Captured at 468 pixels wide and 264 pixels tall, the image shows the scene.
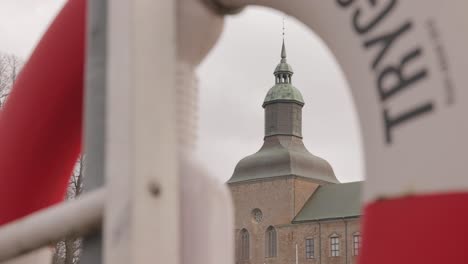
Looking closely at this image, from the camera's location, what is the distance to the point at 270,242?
138 feet

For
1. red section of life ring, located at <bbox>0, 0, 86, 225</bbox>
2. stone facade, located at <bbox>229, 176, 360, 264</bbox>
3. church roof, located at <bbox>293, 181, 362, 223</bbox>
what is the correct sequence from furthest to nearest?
church roof, located at <bbox>293, 181, 362, 223</bbox>, stone facade, located at <bbox>229, 176, 360, 264</bbox>, red section of life ring, located at <bbox>0, 0, 86, 225</bbox>

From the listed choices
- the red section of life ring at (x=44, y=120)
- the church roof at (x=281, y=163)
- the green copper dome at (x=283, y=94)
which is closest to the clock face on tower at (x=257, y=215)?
the church roof at (x=281, y=163)

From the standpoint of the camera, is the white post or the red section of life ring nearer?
the white post

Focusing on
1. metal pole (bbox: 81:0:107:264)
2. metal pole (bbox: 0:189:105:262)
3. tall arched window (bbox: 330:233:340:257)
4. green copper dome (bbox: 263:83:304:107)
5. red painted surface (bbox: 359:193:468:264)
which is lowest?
red painted surface (bbox: 359:193:468:264)

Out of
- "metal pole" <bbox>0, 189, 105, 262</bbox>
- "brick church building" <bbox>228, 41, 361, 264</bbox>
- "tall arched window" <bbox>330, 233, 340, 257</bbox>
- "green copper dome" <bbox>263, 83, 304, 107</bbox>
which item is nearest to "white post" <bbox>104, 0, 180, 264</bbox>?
"metal pole" <bbox>0, 189, 105, 262</bbox>

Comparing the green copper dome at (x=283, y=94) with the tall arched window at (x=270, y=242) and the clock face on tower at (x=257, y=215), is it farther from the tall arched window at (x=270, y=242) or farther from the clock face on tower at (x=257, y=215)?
the tall arched window at (x=270, y=242)

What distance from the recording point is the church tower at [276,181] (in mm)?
42312

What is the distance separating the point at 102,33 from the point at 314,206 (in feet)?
137

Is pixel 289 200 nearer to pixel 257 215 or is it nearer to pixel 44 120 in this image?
pixel 257 215

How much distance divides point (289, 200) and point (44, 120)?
40.9m

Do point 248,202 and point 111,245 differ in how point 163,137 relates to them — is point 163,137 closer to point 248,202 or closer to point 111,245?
point 111,245

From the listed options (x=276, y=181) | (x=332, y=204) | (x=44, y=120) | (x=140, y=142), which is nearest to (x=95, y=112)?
(x=140, y=142)

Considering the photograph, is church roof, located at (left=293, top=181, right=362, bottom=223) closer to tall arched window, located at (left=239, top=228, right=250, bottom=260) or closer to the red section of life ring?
tall arched window, located at (left=239, top=228, right=250, bottom=260)

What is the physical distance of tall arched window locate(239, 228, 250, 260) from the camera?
4281cm
